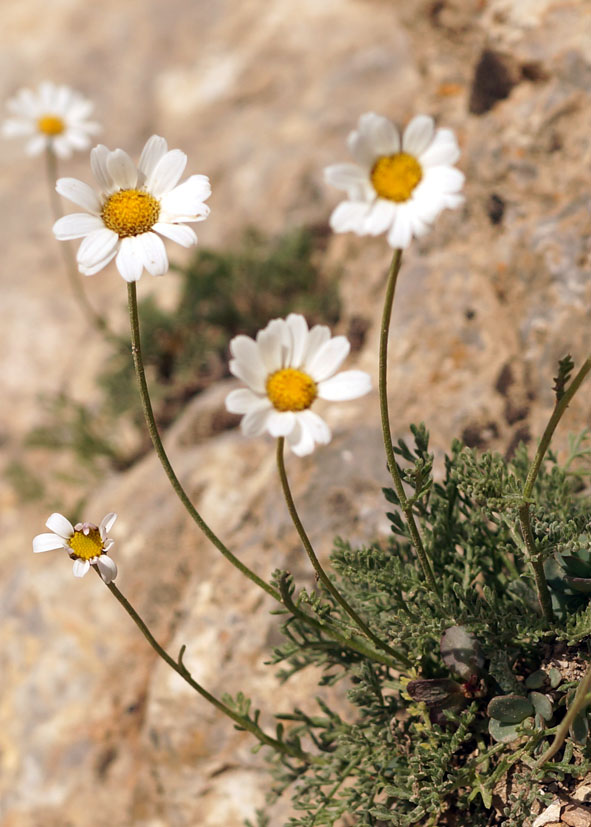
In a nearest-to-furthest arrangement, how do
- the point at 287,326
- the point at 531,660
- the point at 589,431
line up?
the point at 287,326 < the point at 531,660 < the point at 589,431

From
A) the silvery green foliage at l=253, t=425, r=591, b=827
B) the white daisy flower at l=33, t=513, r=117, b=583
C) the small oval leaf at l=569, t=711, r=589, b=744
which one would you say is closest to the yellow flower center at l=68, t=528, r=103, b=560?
the white daisy flower at l=33, t=513, r=117, b=583

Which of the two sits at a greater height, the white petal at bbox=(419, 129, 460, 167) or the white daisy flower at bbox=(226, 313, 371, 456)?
the white petal at bbox=(419, 129, 460, 167)

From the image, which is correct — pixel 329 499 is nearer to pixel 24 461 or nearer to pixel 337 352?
pixel 337 352

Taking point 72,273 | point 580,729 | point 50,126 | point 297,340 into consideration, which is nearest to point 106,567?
point 297,340

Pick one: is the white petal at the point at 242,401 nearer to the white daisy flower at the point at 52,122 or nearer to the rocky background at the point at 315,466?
the rocky background at the point at 315,466

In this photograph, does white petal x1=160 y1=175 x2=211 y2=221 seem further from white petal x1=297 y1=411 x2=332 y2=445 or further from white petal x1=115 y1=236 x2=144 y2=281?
white petal x1=297 y1=411 x2=332 y2=445

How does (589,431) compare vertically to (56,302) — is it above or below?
below

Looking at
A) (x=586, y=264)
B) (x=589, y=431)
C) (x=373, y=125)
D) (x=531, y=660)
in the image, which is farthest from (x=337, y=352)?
(x=586, y=264)

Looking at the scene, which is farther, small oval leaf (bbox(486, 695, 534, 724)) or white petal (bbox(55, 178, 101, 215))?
small oval leaf (bbox(486, 695, 534, 724))
